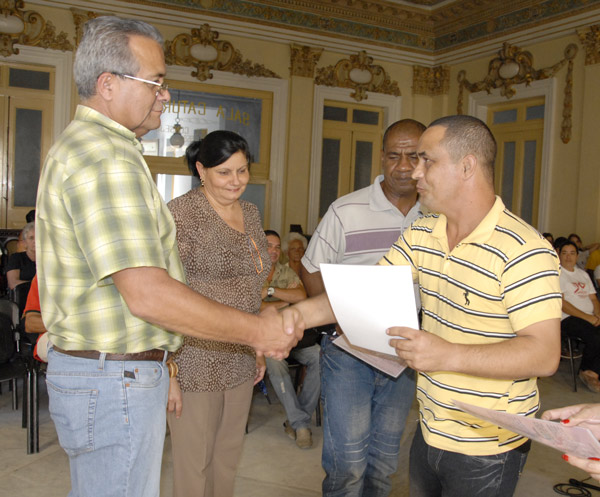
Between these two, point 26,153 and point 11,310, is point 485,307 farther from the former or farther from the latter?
point 26,153

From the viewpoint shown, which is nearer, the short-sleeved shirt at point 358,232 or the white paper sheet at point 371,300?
the white paper sheet at point 371,300

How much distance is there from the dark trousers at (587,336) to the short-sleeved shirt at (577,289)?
0.12m

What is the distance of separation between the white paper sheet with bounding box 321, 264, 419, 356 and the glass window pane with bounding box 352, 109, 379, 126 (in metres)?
9.11

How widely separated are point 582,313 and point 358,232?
14.2ft

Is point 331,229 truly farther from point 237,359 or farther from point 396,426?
point 396,426

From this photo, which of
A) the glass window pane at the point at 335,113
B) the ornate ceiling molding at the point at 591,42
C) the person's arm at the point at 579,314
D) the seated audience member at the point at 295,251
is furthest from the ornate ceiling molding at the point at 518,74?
the seated audience member at the point at 295,251

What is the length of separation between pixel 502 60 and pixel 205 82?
4.63m

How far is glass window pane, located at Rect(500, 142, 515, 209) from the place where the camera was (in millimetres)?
9641

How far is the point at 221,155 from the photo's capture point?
2580 mm

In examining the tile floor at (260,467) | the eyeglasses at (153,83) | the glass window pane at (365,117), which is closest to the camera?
the eyeglasses at (153,83)

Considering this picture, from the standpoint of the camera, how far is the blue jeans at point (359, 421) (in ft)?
7.91

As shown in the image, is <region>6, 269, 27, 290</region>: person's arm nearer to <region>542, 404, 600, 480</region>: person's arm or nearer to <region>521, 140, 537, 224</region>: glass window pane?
<region>542, 404, 600, 480</region>: person's arm

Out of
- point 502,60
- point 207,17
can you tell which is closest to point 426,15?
point 502,60

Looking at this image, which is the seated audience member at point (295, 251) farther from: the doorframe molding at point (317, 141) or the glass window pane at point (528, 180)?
the glass window pane at point (528, 180)
